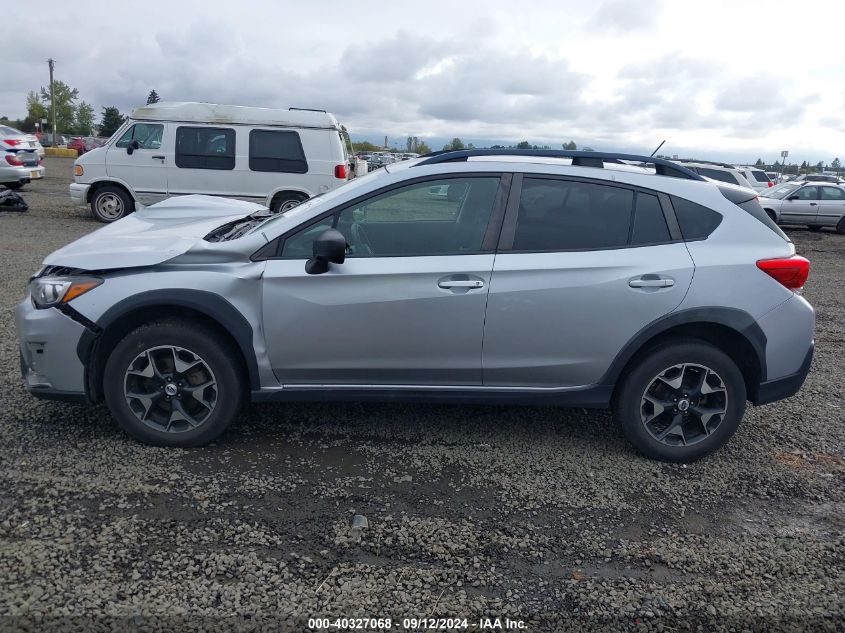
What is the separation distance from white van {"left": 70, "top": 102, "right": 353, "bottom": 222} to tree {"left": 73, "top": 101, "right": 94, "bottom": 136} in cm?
8651

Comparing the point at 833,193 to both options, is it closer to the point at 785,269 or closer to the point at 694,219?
the point at 785,269

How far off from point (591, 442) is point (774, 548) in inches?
49.9

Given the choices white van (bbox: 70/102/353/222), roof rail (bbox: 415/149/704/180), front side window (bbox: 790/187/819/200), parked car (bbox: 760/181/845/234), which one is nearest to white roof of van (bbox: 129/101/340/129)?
white van (bbox: 70/102/353/222)

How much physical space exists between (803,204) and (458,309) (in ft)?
60.1

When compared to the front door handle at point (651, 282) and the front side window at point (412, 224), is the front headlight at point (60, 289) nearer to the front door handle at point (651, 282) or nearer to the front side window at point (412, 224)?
Answer: the front side window at point (412, 224)

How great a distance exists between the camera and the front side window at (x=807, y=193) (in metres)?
19.1

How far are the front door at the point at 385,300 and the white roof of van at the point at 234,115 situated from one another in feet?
31.3

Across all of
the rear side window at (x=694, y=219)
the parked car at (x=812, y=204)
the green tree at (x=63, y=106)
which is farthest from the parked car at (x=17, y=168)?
the green tree at (x=63, y=106)

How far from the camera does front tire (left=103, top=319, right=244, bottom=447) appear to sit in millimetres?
3922

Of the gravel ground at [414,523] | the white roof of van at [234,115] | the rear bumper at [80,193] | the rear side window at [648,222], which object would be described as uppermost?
the white roof of van at [234,115]

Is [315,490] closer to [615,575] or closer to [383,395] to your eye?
[383,395]

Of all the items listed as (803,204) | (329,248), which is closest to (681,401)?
(329,248)

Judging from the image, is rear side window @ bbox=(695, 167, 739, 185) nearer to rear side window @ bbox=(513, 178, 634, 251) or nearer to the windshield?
the windshield

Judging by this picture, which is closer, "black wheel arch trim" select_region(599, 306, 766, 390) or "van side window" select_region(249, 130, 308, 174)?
"black wheel arch trim" select_region(599, 306, 766, 390)
